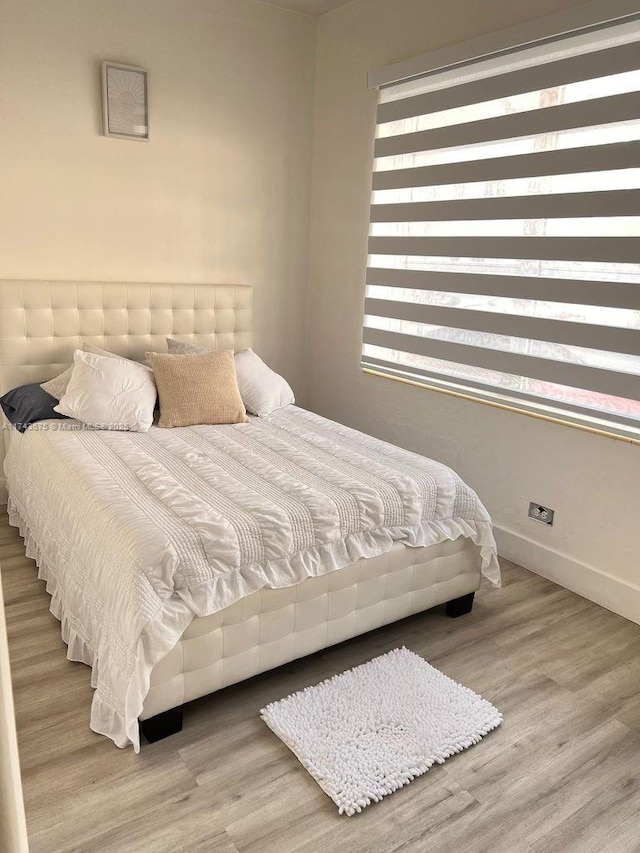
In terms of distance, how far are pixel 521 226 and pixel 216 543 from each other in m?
2.05

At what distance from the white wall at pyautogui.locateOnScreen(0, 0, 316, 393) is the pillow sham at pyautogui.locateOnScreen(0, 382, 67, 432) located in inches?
25.5

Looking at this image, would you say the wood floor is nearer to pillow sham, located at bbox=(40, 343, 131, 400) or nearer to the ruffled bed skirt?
the ruffled bed skirt

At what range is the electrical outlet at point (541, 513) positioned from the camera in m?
3.05

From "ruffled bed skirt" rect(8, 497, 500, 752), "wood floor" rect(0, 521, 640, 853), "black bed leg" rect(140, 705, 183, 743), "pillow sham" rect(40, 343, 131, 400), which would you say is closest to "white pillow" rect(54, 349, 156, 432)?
"pillow sham" rect(40, 343, 131, 400)

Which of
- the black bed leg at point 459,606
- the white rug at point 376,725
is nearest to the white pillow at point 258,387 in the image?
the black bed leg at point 459,606

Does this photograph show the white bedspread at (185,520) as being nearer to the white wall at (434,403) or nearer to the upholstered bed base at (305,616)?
the upholstered bed base at (305,616)

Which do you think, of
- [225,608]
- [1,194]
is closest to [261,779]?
[225,608]

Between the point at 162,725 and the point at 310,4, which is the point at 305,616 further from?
the point at 310,4

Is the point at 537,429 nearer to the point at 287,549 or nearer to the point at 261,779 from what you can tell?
the point at 287,549

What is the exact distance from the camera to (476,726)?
2072 millimetres

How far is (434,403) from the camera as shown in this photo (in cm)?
356

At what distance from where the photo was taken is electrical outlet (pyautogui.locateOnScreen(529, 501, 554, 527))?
3055mm

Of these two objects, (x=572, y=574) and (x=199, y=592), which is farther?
(x=572, y=574)

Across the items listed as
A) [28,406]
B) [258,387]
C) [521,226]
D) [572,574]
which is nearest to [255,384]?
[258,387]
